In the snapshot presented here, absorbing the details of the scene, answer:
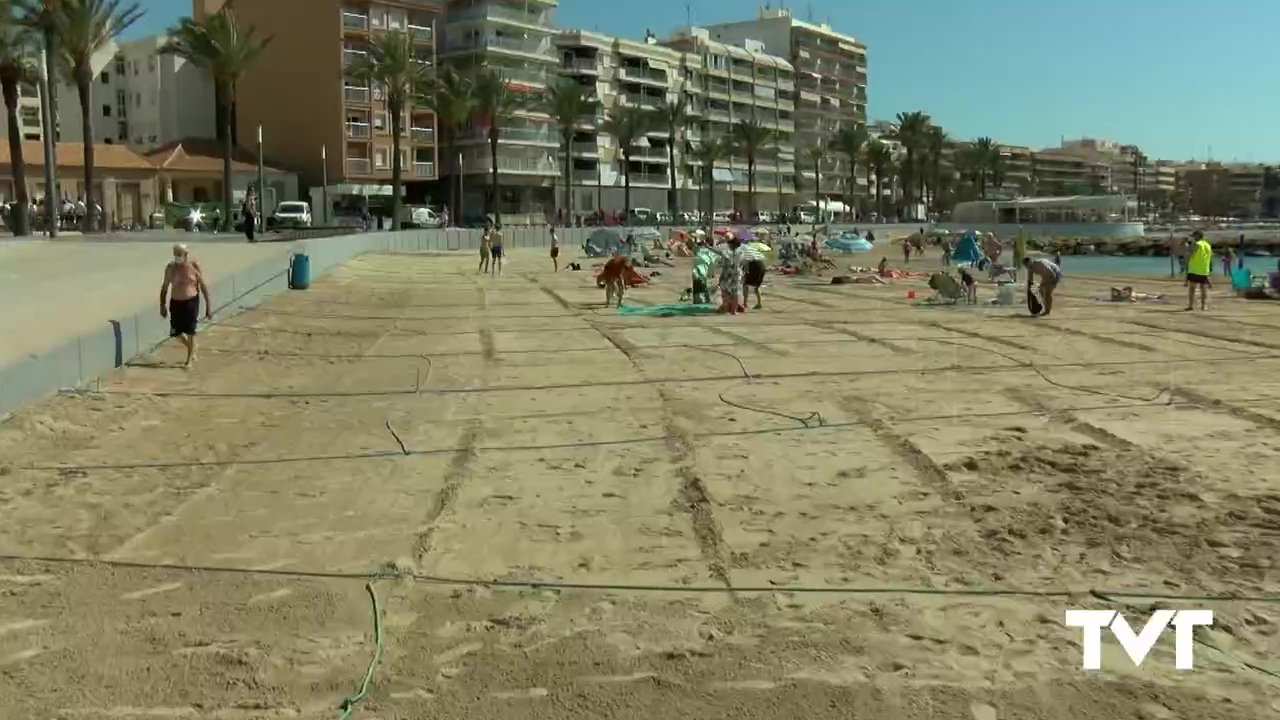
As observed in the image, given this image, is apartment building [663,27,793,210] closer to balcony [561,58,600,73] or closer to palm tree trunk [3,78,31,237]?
balcony [561,58,600,73]

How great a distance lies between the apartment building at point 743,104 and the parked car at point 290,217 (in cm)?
4726

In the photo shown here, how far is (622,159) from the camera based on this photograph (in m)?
87.8

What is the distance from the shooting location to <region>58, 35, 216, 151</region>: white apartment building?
246ft

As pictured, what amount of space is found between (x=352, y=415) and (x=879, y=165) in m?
97.7

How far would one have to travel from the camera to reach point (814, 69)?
386ft

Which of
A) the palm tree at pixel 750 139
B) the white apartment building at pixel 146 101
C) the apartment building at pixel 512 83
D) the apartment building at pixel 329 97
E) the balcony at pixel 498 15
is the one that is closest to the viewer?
the apartment building at pixel 329 97

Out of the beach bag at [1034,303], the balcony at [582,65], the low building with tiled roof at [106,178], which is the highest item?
the balcony at [582,65]

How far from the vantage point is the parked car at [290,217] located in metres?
49.6

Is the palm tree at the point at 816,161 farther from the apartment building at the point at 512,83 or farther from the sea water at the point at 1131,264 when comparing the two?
the sea water at the point at 1131,264

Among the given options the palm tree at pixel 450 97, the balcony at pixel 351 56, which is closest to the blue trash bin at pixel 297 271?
the palm tree at pixel 450 97

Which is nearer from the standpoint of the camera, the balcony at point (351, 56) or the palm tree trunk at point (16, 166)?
the palm tree trunk at point (16, 166)

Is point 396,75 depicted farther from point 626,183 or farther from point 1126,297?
point 1126,297

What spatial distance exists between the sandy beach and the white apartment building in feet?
223

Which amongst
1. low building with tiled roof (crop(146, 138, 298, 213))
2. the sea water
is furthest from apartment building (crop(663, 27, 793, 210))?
low building with tiled roof (crop(146, 138, 298, 213))
